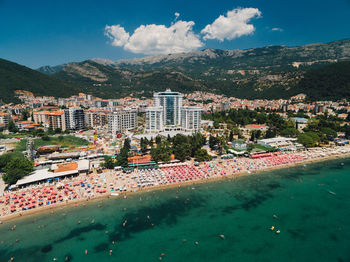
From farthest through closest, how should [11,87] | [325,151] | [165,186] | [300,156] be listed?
[11,87], [325,151], [300,156], [165,186]

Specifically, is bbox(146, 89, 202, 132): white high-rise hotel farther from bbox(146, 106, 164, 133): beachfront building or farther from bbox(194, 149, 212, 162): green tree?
bbox(194, 149, 212, 162): green tree

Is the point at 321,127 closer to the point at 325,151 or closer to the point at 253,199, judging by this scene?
the point at 325,151

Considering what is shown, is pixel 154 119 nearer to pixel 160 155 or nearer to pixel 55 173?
pixel 160 155

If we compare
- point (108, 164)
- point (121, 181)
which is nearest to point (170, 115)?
point (108, 164)

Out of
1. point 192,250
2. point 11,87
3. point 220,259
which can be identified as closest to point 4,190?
point 192,250

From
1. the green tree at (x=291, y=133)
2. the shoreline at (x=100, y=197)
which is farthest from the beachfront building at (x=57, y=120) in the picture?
the green tree at (x=291, y=133)

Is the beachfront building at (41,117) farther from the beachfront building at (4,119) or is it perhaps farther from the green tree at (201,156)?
the green tree at (201,156)
